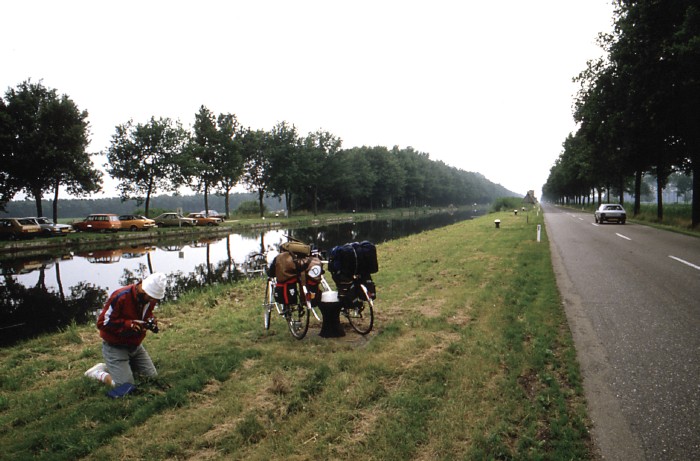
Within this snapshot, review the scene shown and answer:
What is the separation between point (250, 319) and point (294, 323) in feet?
6.39

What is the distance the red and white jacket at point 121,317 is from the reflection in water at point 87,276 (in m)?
2.75

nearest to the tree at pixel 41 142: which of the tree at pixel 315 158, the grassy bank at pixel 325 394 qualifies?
the tree at pixel 315 158

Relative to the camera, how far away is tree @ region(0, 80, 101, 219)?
107ft

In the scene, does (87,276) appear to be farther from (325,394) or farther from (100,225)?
(100,225)

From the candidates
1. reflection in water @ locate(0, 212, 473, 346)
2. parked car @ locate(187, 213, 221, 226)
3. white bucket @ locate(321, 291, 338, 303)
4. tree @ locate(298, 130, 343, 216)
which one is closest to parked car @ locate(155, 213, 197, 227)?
parked car @ locate(187, 213, 221, 226)

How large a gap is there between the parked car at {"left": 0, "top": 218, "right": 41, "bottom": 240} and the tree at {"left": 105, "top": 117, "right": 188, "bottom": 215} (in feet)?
50.7

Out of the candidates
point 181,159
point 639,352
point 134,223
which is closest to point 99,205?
point 181,159

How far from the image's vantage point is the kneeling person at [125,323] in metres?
5.09

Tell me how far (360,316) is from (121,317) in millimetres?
3754

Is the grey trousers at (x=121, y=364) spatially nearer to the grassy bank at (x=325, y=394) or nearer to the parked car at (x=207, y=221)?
the grassy bank at (x=325, y=394)

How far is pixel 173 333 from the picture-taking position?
25.5ft

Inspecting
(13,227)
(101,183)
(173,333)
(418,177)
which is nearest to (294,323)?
(173,333)

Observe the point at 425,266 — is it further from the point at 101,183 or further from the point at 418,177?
the point at 418,177

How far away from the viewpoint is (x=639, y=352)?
5156 millimetres
